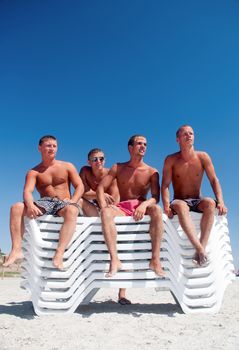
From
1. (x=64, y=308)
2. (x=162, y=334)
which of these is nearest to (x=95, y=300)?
(x=64, y=308)

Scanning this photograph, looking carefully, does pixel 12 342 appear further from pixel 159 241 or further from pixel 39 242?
pixel 159 241

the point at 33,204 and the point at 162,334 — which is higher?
the point at 33,204

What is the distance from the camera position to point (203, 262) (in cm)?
480

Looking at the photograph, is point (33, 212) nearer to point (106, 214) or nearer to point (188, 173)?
point (106, 214)

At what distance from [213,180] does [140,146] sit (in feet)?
3.97

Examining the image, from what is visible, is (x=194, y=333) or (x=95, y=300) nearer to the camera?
(x=194, y=333)

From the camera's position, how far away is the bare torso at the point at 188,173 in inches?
227

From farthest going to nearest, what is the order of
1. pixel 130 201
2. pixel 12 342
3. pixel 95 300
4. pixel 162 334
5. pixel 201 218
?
pixel 95 300
pixel 130 201
pixel 201 218
pixel 162 334
pixel 12 342

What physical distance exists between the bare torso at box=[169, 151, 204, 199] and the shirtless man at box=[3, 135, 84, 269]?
1462mm

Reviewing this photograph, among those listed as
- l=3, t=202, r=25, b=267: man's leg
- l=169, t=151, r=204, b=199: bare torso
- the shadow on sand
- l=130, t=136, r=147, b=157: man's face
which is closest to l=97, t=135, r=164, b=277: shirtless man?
l=130, t=136, r=147, b=157: man's face

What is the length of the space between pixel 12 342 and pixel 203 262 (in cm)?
246

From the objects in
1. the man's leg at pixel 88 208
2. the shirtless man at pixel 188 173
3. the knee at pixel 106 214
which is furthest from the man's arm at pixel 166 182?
the man's leg at pixel 88 208

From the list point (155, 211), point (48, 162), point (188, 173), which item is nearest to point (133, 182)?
point (188, 173)

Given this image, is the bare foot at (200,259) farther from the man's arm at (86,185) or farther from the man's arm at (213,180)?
the man's arm at (86,185)
